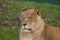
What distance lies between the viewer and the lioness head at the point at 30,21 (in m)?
6.66

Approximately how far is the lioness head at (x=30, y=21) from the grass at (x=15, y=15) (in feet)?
8.61

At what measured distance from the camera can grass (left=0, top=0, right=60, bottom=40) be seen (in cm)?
995

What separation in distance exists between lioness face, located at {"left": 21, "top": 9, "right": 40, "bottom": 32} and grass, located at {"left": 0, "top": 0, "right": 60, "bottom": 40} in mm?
2625

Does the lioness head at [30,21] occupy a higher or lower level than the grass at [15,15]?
higher

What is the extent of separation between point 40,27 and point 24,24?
54 cm

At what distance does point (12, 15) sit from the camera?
11594 mm

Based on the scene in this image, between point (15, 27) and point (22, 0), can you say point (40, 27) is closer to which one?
point (15, 27)

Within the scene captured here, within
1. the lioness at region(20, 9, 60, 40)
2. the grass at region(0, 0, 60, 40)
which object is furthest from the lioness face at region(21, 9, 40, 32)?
the grass at region(0, 0, 60, 40)

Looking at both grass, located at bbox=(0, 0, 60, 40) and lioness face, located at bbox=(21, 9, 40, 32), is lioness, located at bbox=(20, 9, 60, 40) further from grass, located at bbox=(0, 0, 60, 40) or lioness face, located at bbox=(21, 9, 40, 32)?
grass, located at bbox=(0, 0, 60, 40)

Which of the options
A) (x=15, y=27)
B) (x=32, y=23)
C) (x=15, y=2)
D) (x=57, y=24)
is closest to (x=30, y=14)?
(x=32, y=23)

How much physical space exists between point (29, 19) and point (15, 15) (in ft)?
16.1

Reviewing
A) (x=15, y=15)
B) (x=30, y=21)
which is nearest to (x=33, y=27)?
(x=30, y=21)

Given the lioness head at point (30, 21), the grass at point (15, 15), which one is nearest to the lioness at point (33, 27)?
the lioness head at point (30, 21)

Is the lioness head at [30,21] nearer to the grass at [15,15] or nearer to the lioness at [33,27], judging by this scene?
the lioness at [33,27]
